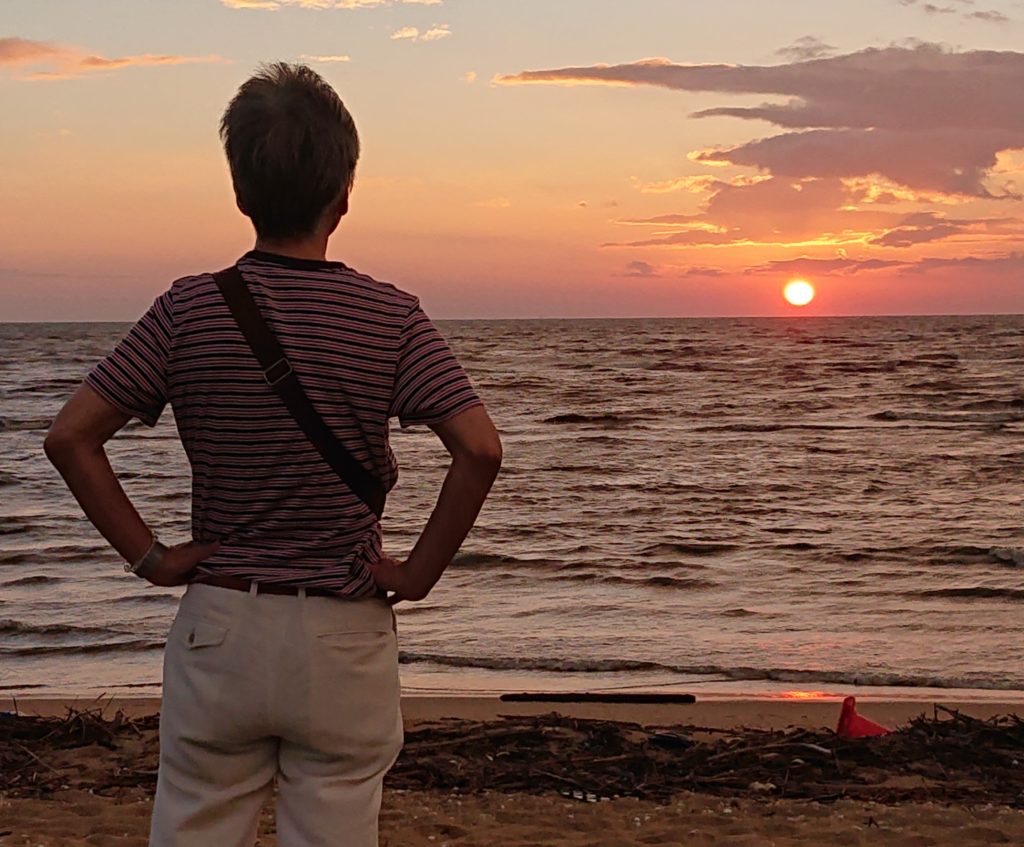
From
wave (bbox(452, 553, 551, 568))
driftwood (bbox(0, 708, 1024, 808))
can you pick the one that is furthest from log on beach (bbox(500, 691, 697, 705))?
wave (bbox(452, 553, 551, 568))

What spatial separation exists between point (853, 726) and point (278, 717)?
15.7ft

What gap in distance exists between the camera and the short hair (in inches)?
90.5

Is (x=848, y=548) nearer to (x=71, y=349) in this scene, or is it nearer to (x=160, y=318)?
(x=160, y=318)

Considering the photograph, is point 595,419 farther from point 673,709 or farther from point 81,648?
point 673,709

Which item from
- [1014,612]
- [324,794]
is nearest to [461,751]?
[324,794]

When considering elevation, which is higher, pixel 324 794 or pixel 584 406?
pixel 324 794

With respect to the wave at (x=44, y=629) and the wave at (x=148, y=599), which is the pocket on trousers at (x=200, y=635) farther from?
the wave at (x=148, y=599)

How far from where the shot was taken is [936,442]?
25.1 m

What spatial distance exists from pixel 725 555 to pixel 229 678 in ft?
37.6

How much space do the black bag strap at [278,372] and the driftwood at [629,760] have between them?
140 inches

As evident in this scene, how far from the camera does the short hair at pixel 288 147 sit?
90.5 inches

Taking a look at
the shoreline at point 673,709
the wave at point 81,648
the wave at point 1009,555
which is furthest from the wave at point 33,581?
the wave at point 1009,555

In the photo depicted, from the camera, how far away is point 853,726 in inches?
258

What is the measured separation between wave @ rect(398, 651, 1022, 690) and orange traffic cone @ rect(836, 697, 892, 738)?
190cm
